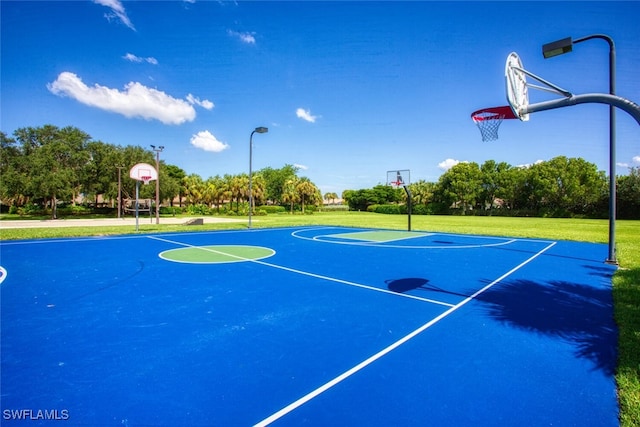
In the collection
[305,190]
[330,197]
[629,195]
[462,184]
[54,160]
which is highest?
[54,160]

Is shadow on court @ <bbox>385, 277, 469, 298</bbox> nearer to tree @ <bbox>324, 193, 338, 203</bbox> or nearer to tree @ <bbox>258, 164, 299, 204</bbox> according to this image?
tree @ <bbox>258, 164, 299, 204</bbox>

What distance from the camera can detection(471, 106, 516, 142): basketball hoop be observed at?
651 centimetres

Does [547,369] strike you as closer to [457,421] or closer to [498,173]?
[457,421]

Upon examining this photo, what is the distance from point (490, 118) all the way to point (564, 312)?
13.7ft

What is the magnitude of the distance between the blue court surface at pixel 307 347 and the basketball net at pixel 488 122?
3546 mm

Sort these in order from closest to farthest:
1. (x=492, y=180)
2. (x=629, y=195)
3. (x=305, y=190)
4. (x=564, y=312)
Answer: (x=564, y=312)
(x=629, y=195)
(x=492, y=180)
(x=305, y=190)

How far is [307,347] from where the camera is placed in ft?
13.4

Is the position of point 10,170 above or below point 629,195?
above

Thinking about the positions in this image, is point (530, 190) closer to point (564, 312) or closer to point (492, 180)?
point (492, 180)

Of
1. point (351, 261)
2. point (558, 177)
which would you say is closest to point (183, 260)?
point (351, 261)

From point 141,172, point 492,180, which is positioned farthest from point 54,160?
point 492,180

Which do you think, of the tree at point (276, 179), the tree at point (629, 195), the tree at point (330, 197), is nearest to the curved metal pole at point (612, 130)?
the tree at point (629, 195)

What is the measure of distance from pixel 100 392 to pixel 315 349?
229 centimetres

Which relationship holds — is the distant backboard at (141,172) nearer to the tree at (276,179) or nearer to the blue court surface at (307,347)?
the blue court surface at (307,347)
